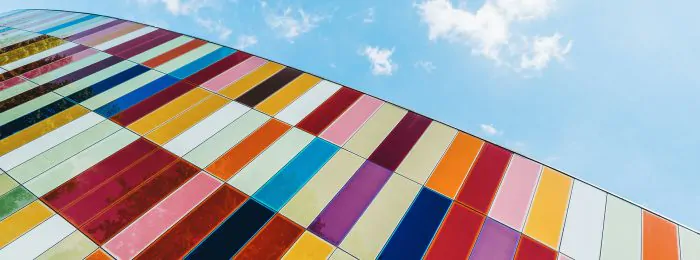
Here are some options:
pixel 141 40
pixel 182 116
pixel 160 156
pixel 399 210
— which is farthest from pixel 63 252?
pixel 141 40

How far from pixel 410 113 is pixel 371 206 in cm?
658

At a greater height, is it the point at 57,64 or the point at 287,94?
the point at 287,94

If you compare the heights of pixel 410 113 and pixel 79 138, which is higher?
→ pixel 410 113

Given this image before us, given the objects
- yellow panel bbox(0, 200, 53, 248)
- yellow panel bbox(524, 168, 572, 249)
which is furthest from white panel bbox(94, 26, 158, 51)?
yellow panel bbox(524, 168, 572, 249)

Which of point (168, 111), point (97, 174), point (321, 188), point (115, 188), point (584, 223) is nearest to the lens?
point (115, 188)

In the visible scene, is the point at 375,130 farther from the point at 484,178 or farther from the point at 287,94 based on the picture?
the point at 287,94

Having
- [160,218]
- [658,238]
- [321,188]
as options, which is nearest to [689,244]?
[658,238]

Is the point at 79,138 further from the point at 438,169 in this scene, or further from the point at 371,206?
the point at 438,169

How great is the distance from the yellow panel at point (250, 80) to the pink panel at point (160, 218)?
6329 millimetres

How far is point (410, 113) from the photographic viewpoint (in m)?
18.0

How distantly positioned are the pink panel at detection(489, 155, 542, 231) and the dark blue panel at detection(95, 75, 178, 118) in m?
16.9

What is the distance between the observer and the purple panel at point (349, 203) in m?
11.9

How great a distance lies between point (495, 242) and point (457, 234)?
126 centimetres

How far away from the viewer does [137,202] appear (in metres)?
12.4
